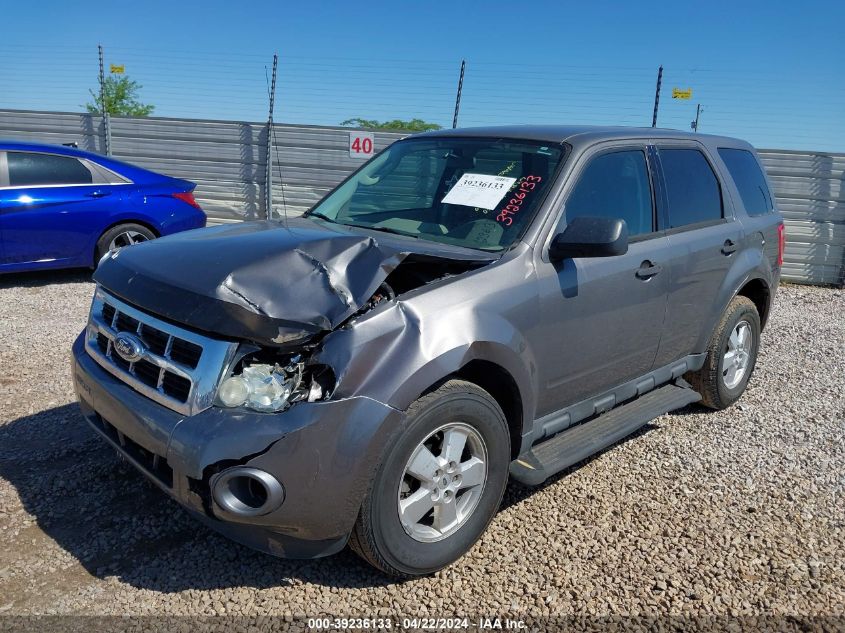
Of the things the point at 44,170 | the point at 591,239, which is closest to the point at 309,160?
the point at 44,170

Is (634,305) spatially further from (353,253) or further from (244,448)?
(244,448)

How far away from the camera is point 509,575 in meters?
3.12

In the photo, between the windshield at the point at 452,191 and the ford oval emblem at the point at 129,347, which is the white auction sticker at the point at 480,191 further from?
the ford oval emblem at the point at 129,347

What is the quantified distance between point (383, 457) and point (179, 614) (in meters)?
0.99

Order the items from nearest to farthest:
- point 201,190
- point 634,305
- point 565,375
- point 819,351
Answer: point 565,375 → point 634,305 → point 819,351 → point 201,190

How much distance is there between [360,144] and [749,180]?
7.96 m

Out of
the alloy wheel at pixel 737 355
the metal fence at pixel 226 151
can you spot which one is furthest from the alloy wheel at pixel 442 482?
the metal fence at pixel 226 151

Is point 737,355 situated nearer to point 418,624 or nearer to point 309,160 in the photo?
point 418,624

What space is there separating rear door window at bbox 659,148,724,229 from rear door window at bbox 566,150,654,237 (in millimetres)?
242

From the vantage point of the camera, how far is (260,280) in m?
2.77

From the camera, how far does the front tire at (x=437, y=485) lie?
2.75 metres

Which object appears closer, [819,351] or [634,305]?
[634,305]

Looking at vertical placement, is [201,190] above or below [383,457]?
below

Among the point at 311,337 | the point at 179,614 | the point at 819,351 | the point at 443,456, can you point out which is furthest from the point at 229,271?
the point at 819,351
